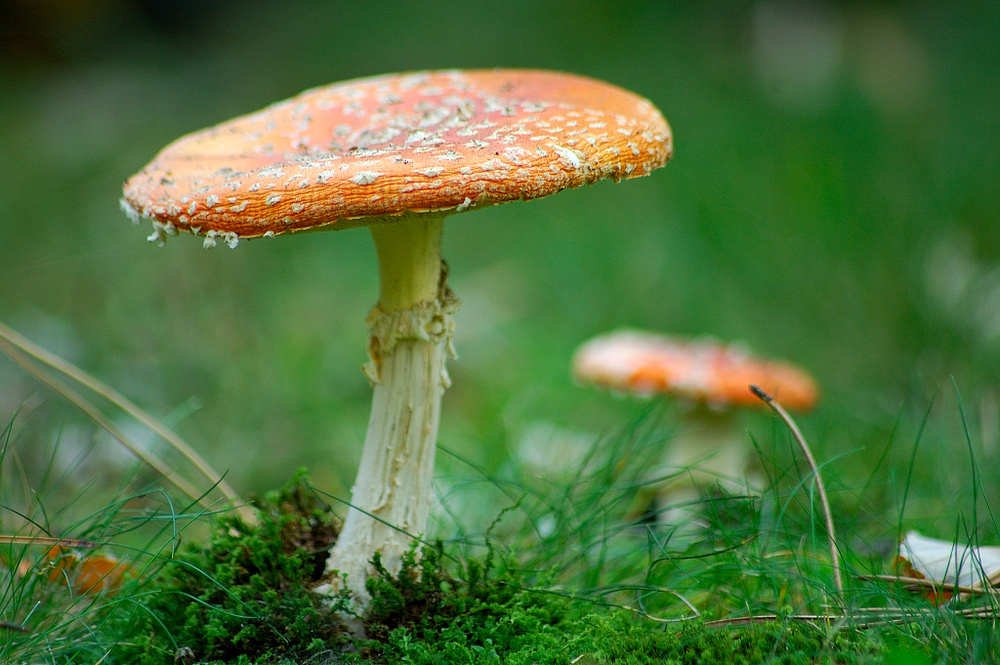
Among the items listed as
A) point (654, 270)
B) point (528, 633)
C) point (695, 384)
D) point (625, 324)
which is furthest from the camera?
point (654, 270)

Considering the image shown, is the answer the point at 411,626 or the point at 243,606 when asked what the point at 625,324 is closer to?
the point at 411,626

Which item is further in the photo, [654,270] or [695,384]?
[654,270]

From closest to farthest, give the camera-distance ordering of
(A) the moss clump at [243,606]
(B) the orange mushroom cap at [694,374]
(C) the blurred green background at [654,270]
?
(A) the moss clump at [243,606] → (B) the orange mushroom cap at [694,374] → (C) the blurred green background at [654,270]

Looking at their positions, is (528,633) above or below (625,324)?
above

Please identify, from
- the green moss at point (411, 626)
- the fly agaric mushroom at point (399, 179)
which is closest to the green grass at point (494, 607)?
the green moss at point (411, 626)

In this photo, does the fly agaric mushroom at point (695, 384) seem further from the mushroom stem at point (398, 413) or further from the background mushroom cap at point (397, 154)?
the background mushroom cap at point (397, 154)

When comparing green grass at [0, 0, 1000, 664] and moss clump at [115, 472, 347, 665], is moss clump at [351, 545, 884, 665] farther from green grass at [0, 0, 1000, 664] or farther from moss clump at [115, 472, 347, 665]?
moss clump at [115, 472, 347, 665]

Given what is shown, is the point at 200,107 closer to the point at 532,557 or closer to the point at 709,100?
the point at 709,100

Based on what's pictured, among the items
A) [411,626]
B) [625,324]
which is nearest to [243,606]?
[411,626]
